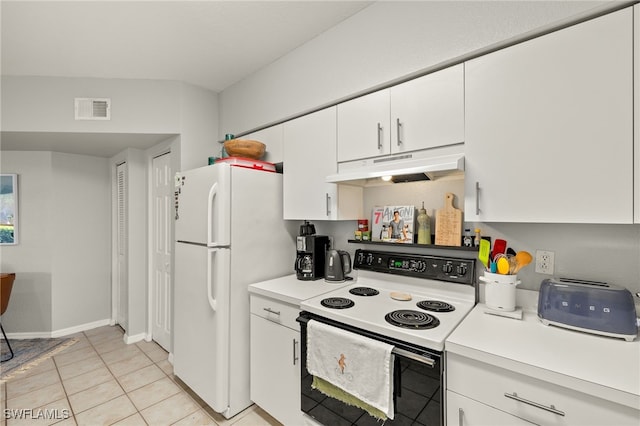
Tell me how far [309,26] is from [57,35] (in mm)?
1792

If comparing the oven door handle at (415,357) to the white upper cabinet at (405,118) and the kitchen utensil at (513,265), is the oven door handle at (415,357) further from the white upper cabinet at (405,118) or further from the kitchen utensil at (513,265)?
the white upper cabinet at (405,118)

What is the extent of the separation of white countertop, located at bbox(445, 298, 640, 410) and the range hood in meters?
0.75

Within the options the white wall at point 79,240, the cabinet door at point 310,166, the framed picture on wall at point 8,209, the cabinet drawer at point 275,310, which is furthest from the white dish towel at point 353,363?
the framed picture on wall at point 8,209

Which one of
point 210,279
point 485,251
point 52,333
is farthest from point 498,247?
point 52,333

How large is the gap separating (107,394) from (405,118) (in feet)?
9.98

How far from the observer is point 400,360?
127 centimetres

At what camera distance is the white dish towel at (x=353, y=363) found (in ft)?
4.24

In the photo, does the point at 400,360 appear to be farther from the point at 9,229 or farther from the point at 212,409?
the point at 9,229

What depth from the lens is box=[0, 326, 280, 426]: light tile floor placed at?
2.01 m

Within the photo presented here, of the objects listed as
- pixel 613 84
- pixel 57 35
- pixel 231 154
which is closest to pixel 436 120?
pixel 613 84

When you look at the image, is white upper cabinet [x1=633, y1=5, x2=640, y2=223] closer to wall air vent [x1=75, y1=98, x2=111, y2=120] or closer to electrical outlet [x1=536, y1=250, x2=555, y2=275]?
electrical outlet [x1=536, y1=250, x2=555, y2=275]

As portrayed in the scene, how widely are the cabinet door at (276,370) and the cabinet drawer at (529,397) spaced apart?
940 mm

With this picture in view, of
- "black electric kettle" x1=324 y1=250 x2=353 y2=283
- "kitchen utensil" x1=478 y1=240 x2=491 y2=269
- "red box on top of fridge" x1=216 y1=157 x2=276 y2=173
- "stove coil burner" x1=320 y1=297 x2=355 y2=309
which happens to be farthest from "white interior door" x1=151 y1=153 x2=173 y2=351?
"kitchen utensil" x1=478 y1=240 x2=491 y2=269

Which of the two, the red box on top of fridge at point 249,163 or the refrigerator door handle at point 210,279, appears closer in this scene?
the refrigerator door handle at point 210,279
